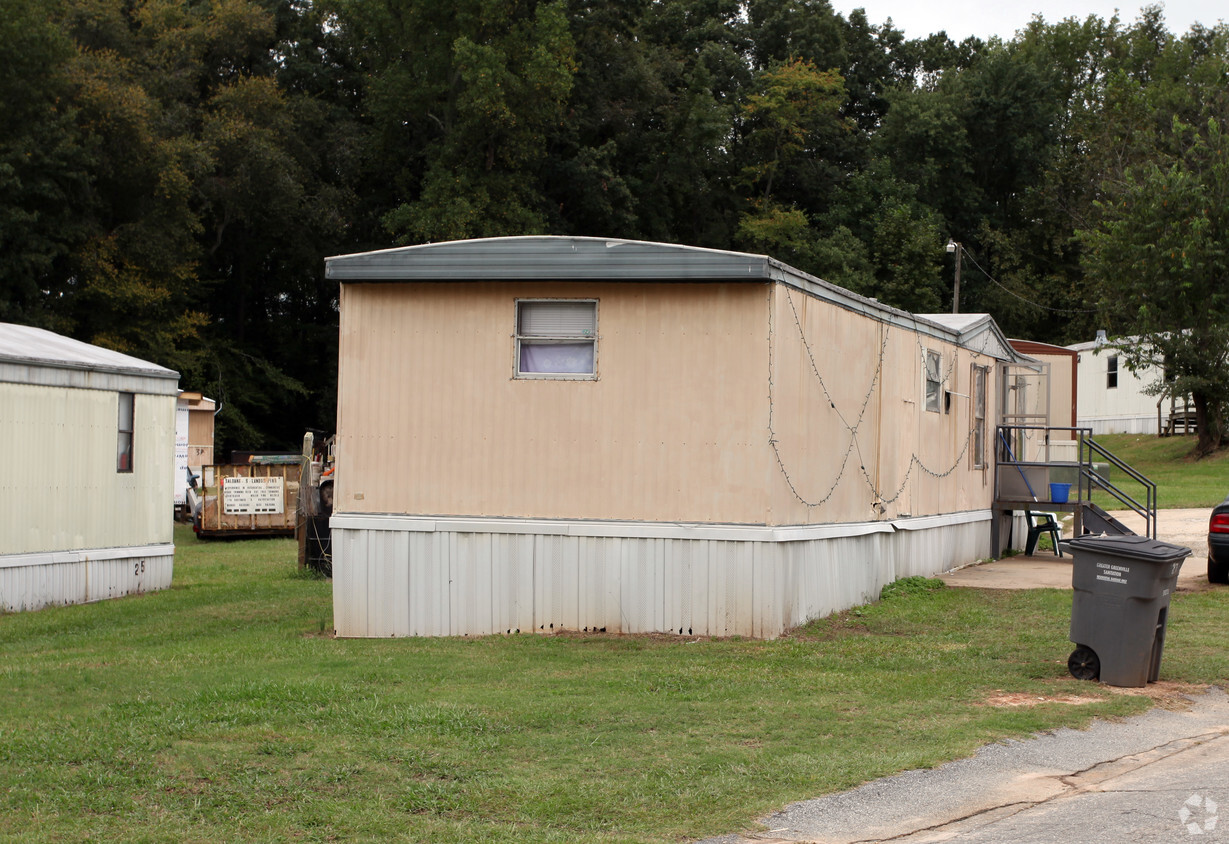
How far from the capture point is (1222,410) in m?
37.5

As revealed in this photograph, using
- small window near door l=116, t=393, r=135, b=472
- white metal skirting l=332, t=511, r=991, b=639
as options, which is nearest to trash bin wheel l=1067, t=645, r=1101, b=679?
white metal skirting l=332, t=511, r=991, b=639

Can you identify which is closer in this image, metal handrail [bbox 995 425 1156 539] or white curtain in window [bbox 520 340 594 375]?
white curtain in window [bbox 520 340 594 375]

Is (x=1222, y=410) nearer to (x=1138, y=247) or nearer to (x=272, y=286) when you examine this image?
(x=1138, y=247)

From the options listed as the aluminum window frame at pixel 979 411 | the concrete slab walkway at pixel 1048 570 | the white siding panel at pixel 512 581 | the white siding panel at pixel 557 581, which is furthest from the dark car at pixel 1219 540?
the white siding panel at pixel 512 581

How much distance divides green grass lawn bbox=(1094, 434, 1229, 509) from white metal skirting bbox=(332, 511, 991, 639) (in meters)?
17.9

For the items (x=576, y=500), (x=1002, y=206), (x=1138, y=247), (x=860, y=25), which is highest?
(x=860, y=25)

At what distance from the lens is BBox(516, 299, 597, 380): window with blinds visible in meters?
12.3

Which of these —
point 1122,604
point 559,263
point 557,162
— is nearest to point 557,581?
point 559,263

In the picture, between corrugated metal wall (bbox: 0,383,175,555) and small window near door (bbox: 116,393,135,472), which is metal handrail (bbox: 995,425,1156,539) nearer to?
corrugated metal wall (bbox: 0,383,175,555)

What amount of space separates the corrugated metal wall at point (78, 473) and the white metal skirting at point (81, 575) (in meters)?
0.12

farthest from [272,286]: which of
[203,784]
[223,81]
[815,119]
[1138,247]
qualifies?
[203,784]

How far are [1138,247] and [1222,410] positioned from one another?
5.34 meters

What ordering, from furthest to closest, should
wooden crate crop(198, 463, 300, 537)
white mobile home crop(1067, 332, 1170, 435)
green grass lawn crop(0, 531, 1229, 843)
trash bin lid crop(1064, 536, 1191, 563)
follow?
white mobile home crop(1067, 332, 1170, 435)
wooden crate crop(198, 463, 300, 537)
trash bin lid crop(1064, 536, 1191, 563)
green grass lawn crop(0, 531, 1229, 843)

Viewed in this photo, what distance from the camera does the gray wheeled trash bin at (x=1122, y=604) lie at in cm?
952
